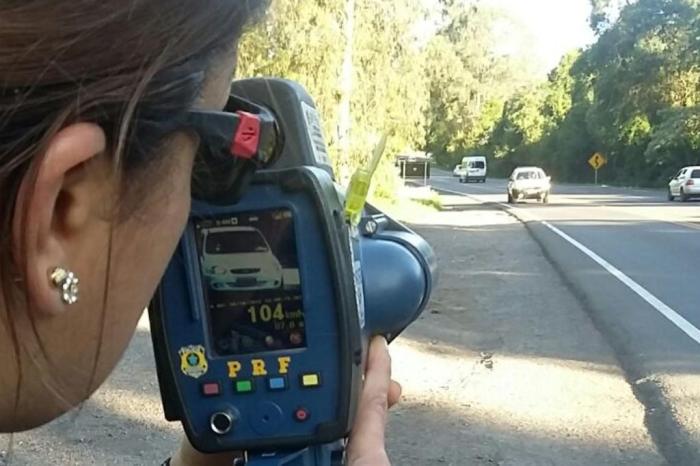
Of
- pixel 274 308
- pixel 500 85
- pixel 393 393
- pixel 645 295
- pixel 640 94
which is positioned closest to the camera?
pixel 274 308

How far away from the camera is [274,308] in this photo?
139 cm

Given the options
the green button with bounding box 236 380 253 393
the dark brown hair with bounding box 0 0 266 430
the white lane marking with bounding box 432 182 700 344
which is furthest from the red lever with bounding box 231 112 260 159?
the white lane marking with bounding box 432 182 700 344

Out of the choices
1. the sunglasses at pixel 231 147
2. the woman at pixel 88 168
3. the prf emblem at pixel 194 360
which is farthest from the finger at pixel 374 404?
the woman at pixel 88 168

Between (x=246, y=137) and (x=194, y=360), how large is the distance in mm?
386

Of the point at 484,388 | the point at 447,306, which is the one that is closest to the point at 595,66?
the point at 447,306

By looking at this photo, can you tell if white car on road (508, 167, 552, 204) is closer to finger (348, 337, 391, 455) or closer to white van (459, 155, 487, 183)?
white van (459, 155, 487, 183)

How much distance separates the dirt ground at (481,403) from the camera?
5.61 m

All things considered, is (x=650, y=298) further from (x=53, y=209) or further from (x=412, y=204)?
(x=412, y=204)

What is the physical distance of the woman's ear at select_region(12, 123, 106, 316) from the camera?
93 cm

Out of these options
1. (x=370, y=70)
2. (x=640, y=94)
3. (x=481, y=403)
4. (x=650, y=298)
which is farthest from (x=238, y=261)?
(x=640, y=94)

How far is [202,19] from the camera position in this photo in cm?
102

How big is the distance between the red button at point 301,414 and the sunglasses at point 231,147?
0.31 m

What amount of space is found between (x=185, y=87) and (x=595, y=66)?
63749mm

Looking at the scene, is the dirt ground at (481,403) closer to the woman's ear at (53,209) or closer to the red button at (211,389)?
the red button at (211,389)
